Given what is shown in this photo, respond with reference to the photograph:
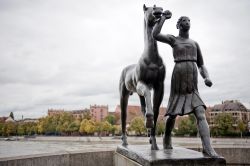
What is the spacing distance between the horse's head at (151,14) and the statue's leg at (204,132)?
2142mm

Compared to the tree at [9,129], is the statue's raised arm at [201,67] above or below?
above

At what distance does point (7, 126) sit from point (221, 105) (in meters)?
92.0

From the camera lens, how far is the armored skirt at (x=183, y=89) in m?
5.90

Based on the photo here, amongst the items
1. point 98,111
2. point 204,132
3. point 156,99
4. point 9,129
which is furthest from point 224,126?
point 9,129

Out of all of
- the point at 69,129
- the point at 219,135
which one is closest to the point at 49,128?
the point at 69,129

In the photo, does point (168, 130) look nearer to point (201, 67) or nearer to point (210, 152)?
point (210, 152)

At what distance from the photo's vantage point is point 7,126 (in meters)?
138

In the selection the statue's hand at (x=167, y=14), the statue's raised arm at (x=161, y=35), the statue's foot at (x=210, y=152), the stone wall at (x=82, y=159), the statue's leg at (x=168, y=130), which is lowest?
the stone wall at (x=82, y=159)

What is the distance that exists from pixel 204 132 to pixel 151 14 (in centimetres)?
280

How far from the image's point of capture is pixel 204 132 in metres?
5.57

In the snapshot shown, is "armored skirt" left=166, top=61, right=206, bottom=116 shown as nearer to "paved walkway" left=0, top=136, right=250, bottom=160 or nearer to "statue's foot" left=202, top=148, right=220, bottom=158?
"statue's foot" left=202, top=148, right=220, bottom=158

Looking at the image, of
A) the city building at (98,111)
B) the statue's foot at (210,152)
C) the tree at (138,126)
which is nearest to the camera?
the statue's foot at (210,152)

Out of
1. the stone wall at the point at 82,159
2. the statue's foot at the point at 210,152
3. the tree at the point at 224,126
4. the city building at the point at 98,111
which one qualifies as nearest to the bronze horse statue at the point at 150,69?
the statue's foot at the point at 210,152

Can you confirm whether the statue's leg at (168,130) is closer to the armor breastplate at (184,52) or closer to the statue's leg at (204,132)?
the statue's leg at (204,132)
